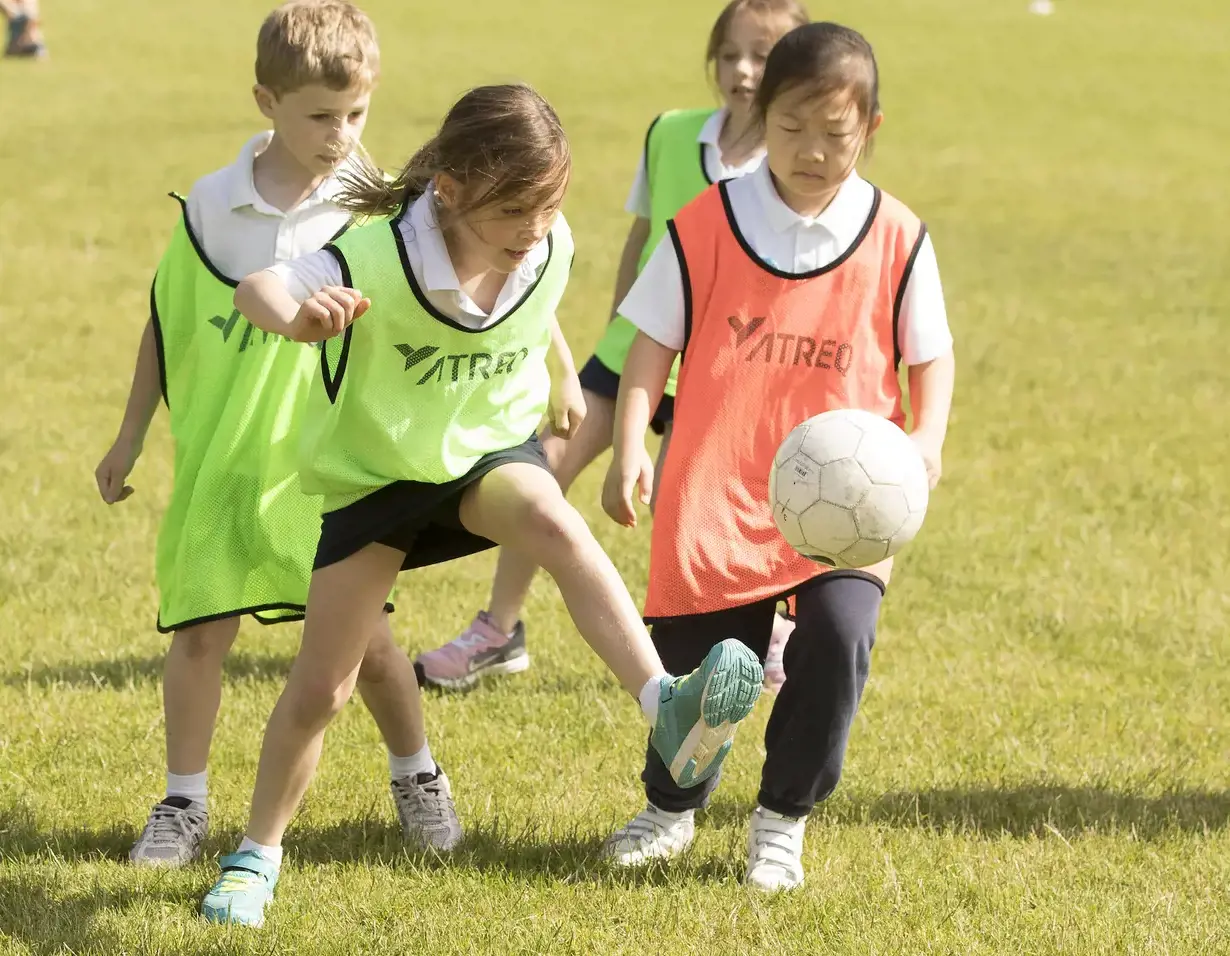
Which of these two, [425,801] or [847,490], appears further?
[425,801]

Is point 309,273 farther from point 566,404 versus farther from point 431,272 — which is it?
point 566,404

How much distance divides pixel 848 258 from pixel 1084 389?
6.42 metres

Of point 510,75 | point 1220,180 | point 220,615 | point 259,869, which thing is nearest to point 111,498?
point 220,615

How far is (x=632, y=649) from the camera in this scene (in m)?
3.56

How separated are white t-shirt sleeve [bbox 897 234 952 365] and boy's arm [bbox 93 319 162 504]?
179 centimetres

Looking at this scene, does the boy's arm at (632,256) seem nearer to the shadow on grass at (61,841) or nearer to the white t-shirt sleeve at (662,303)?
the white t-shirt sleeve at (662,303)

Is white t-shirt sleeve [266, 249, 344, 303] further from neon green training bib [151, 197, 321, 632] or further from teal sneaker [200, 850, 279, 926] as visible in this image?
teal sneaker [200, 850, 279, 926]

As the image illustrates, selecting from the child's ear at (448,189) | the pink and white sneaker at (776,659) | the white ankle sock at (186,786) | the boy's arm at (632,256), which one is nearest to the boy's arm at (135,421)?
the white ankle sock at (186,786)

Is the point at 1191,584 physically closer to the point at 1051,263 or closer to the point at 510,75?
the point at 1051,263

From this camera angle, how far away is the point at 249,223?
4.21 metres

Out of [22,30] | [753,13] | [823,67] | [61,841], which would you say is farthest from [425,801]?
[22,30]

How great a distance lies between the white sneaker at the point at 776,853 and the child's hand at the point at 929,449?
2.76 feet

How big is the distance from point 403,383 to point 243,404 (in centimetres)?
71

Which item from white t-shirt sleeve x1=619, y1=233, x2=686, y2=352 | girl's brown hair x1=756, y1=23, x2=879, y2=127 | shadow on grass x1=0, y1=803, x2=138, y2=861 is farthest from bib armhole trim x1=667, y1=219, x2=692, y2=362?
shadow on grass x1=0, y1=803, x2=138, y2=861
